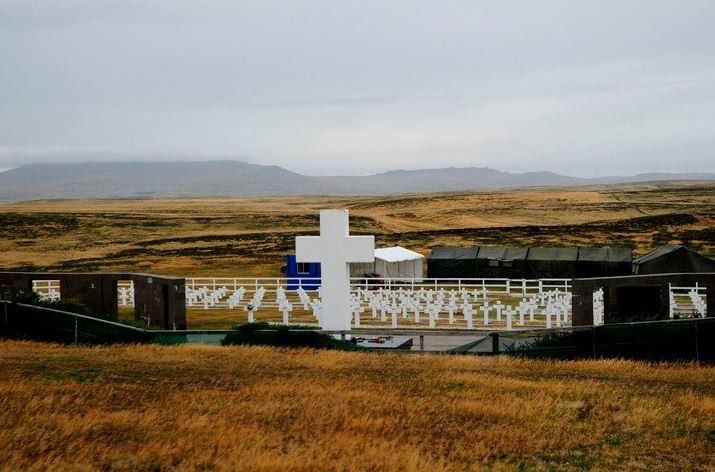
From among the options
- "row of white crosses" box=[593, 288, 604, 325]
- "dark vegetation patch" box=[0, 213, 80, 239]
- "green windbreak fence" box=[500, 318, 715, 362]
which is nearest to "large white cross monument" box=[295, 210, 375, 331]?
"green windbreak fence" box=[500, 318, 715, 362]

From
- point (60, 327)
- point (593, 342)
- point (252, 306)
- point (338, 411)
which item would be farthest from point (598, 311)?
point (338, 411)

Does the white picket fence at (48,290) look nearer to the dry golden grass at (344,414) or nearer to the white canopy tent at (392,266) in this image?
the dry golden grass at (344,414)

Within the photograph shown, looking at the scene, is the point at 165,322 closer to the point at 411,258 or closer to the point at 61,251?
the point at 411,258

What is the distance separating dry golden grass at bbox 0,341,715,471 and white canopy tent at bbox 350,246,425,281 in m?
27.5

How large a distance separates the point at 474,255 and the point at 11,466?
37.4 metres

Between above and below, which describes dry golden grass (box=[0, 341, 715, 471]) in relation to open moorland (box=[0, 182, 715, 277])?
above

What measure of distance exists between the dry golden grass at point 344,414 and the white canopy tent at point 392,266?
1083 inches

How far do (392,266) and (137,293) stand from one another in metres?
21.5

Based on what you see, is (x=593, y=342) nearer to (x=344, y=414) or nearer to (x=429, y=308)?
(x=344, y=414)

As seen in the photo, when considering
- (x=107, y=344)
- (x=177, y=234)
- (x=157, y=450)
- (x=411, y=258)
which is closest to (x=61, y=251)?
(x=177, y=234)

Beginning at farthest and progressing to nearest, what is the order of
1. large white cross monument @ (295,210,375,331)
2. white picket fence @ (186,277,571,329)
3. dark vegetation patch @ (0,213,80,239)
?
dark vegetation patch @ (0,213,80,239) → white picket fence @ (186,277,571,329) → large white cross monument @ (295,210,375,331)

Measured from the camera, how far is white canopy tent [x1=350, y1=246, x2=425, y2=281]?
4241 cm

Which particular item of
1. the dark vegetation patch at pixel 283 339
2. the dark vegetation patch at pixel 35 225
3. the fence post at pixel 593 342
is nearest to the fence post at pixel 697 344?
the fence post at pixel 593 342

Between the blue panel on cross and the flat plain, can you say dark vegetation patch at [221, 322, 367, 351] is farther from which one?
the blue panel on cross
